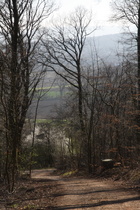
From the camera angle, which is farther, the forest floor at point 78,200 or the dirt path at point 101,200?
the forest floor at point 78,200

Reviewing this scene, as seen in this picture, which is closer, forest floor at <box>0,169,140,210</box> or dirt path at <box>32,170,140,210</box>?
dirt path at <box>32,170,140,210</box>

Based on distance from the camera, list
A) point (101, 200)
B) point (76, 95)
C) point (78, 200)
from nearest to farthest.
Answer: point (101, 200) < point (78, 200) < point (76, 95)

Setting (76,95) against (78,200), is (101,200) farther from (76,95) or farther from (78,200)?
(76,95)

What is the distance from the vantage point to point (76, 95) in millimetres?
21859

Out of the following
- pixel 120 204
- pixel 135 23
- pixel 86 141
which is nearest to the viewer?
pixel 120 204

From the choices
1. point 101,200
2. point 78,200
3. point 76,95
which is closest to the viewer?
point 101,200

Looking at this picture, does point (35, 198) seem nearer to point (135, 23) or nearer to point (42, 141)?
point (135, 23)

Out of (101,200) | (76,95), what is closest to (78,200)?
(101,200)

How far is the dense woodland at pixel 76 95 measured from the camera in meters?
10.8

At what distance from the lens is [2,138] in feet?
39.9

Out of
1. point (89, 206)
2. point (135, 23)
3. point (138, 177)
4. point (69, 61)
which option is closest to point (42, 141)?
point (69, 61)

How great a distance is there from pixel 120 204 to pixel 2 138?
6.86m

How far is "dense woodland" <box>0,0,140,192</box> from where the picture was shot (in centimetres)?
1079

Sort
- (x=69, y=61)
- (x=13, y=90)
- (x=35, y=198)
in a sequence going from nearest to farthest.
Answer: (x=35, y=198) → (x=13, y=90) → (x=69, y=61)
